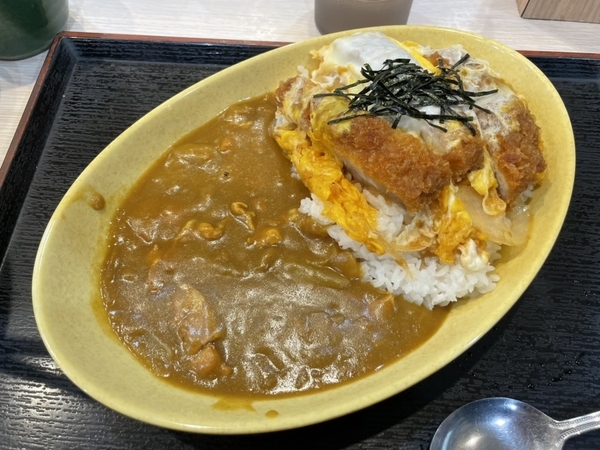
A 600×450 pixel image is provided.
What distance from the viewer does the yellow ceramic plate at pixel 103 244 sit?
5.18ft

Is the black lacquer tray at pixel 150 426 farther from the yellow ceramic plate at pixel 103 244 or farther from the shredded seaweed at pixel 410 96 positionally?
the shredded seaweed at pixel 410 96

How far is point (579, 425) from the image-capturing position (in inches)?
66.8

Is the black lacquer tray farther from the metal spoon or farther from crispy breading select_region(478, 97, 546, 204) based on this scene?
crispy breading select_region(478, 97, 546, 204)

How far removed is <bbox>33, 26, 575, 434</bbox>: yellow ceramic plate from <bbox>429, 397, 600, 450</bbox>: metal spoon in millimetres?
288

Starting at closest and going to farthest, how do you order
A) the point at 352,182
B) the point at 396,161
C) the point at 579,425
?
1. the point at 579,425
2. the point at 396,161
3. the point at 352,182

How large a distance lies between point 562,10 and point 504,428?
2784 millimetres

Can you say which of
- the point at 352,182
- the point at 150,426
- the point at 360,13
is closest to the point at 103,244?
the point at 150,426

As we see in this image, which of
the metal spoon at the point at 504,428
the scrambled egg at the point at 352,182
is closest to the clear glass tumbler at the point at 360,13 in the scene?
the scrambled egg at the point at 352,182

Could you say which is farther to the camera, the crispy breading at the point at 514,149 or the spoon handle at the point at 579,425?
the crispy breading at the point at 514,149

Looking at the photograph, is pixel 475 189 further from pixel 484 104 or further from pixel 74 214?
pixel 74 214

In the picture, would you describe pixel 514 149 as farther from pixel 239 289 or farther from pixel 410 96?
pixel 239 289

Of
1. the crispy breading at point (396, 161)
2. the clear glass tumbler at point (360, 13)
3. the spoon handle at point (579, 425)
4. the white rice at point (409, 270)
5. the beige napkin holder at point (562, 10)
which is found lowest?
the spoon handle at point (579, 425)

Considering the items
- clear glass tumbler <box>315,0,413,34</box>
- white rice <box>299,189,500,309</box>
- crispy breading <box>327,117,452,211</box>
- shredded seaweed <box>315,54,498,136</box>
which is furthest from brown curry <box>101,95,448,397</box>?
clear glass tumbler <box>315,0,413,34</box>

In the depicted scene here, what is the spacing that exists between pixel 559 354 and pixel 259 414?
1230mm
